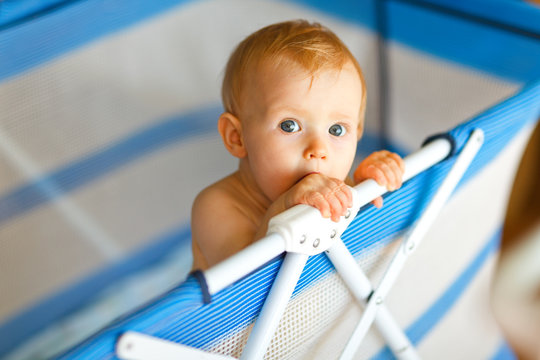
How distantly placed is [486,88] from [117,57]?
81 cm

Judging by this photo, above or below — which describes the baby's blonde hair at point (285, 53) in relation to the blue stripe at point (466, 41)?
below

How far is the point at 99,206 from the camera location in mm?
1319

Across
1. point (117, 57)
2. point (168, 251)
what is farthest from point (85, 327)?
point (117, 57)

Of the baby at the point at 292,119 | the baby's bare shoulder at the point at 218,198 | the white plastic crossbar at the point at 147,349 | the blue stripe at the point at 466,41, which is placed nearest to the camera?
the white plastic crossbar at the point at 147,349

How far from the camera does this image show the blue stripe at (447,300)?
1.00 m

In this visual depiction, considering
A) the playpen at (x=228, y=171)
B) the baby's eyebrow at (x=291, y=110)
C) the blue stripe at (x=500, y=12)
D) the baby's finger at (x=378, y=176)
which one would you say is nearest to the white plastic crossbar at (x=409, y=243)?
the playpen at (x=228, y=171)

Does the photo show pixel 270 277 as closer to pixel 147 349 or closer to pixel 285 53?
pixel 147 349

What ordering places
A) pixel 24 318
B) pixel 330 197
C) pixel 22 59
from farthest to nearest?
pixel 24 318, pixel 22 59, pixel 330 197

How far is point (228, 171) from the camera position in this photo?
1.38 metres

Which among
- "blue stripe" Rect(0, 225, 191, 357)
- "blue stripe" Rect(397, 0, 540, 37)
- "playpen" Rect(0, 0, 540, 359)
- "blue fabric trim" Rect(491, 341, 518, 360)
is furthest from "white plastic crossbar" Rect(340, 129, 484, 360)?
"blue stripe" Rect(0, 225, 191, 357)

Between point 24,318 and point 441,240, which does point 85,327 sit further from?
point 441,240

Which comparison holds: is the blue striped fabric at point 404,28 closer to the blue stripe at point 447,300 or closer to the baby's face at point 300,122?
the blue stripe at point 447,300

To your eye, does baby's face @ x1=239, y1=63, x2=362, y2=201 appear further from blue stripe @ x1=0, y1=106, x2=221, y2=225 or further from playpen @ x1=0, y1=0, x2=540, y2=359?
blue stripe @ x1=0, y1=106, x2=221, y2=225

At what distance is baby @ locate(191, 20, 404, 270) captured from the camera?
0.72 metres
